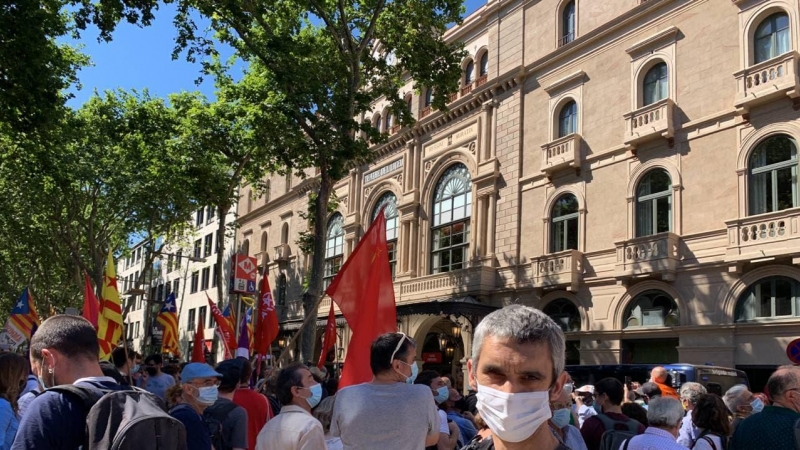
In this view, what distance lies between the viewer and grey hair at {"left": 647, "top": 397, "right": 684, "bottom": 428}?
4984 mm

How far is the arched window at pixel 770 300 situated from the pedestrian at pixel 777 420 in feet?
40.9

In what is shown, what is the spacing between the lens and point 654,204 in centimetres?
1970

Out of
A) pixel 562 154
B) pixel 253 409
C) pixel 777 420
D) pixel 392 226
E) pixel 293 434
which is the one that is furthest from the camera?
pixel 392 226

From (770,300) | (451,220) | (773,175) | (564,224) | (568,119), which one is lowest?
(770,300)

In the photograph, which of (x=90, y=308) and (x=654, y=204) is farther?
(x=654, y=204)

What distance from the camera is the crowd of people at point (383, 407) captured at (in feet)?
7.99

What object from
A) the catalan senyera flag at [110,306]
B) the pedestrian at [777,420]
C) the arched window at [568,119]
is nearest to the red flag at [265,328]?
the catalan senyera flag at [110,306]

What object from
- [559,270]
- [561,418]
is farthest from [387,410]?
[559,270]

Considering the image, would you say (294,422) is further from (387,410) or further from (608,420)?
(608,420)

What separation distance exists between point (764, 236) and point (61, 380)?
16.5 m

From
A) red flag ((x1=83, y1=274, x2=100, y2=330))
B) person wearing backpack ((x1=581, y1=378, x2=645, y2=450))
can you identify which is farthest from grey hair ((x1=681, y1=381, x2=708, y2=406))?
red flag ((x1=83, y1=274, x2=100, y2=330))

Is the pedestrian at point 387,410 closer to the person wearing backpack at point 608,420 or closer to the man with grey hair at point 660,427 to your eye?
the man with grey hair at point 660,427

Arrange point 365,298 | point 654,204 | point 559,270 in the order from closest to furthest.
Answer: point 365,298
point 654,204
point 559,270

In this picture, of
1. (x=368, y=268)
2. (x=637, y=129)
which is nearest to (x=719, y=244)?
(x=637, y=129)
